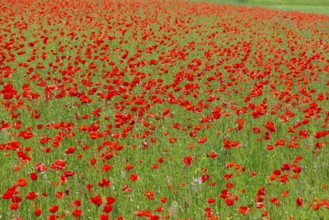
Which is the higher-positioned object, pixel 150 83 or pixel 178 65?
pixel 150 83

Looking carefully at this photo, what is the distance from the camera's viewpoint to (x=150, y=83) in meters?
6.93

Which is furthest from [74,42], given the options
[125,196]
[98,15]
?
[125,196]

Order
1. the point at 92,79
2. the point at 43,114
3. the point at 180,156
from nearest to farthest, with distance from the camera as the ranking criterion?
the point at 180,156 < the point at 43,114 < the point at 92,79

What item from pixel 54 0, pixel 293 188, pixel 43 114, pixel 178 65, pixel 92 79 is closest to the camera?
pixel 293 188

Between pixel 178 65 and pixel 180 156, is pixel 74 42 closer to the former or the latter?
pixel 178 65

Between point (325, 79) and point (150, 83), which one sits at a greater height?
point (150, 83)

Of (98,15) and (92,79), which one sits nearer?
(92,79)

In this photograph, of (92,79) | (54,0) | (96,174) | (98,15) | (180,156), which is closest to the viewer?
(96,174)

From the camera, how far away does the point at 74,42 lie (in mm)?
13297

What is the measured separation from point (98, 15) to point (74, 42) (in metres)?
5.35

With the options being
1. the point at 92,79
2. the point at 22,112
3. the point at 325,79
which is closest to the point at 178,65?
the point at 92,79

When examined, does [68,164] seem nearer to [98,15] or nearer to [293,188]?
[293,188]

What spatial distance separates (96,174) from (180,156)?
0.95 meters

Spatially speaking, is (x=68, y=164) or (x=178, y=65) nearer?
(x=68, y=164)
